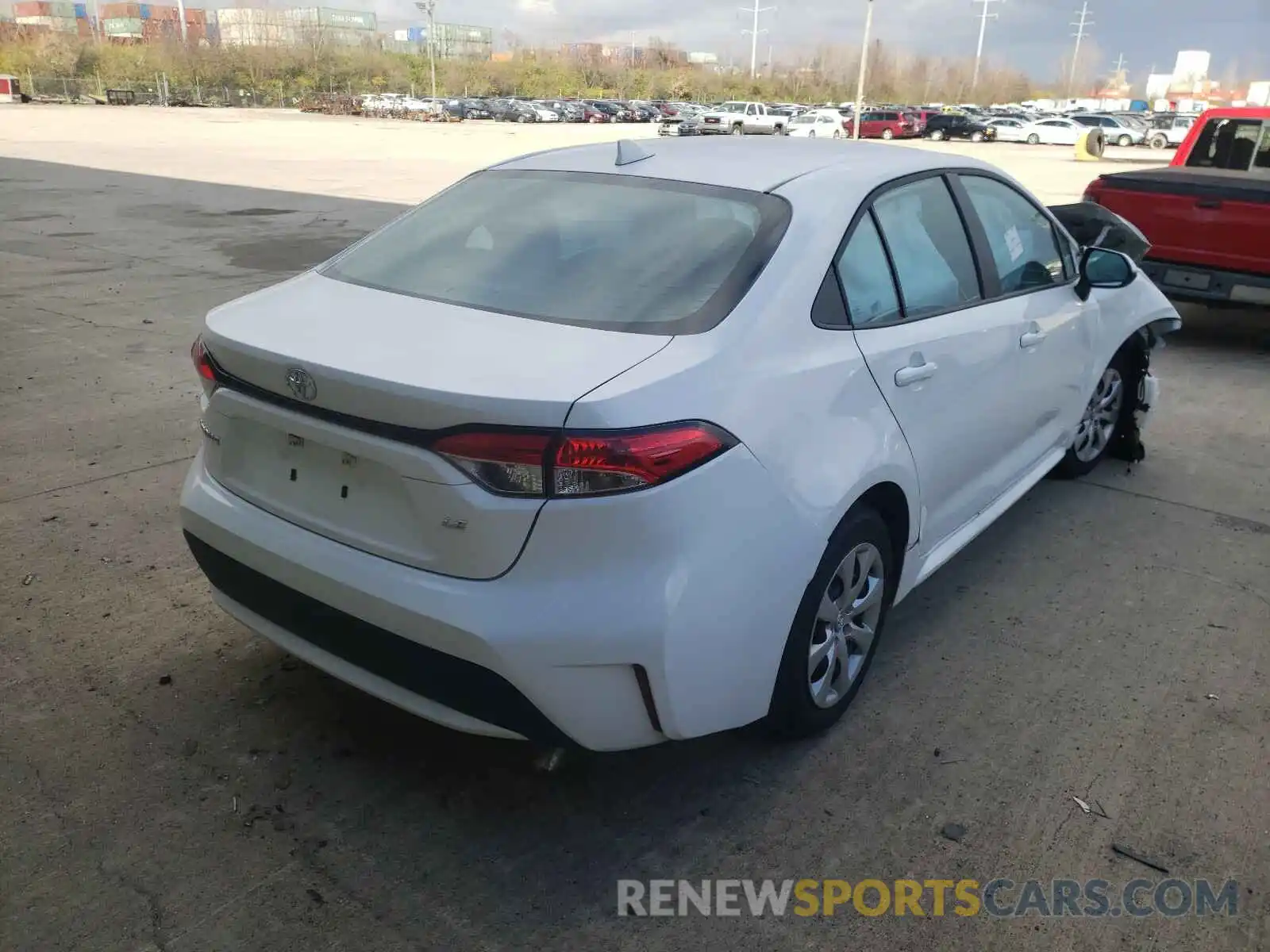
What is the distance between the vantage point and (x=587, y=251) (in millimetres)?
2895

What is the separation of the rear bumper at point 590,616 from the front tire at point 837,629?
4.5 inches

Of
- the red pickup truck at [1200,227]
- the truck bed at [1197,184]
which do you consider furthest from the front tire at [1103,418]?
the truck bed at [1197,184]

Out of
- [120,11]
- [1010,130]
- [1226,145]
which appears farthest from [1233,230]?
[120,11]

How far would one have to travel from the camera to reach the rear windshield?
263 centimetres

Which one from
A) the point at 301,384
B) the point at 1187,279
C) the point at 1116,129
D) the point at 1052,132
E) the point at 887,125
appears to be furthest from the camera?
the point at 887,125

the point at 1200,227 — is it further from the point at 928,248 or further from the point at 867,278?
the point at 867,278

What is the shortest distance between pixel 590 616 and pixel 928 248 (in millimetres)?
1907

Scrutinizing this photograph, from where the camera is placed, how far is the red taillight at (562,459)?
7.09ft

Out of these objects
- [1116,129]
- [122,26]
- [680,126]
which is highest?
[122,26]

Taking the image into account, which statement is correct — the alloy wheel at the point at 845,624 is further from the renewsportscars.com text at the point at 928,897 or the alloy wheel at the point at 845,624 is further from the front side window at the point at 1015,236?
the front side window at the point at 1015,236

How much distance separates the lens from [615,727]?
2.37 meters

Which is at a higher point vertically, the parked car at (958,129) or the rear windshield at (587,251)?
the rear windshield at (587,251)

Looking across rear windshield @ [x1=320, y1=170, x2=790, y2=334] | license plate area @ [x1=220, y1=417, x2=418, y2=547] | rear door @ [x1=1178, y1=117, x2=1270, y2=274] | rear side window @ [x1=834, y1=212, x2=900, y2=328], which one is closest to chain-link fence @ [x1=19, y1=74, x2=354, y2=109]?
rear door @ [x1=1178, y1=117, x2=1270, y2=274]

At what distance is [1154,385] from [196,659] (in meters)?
4.72
